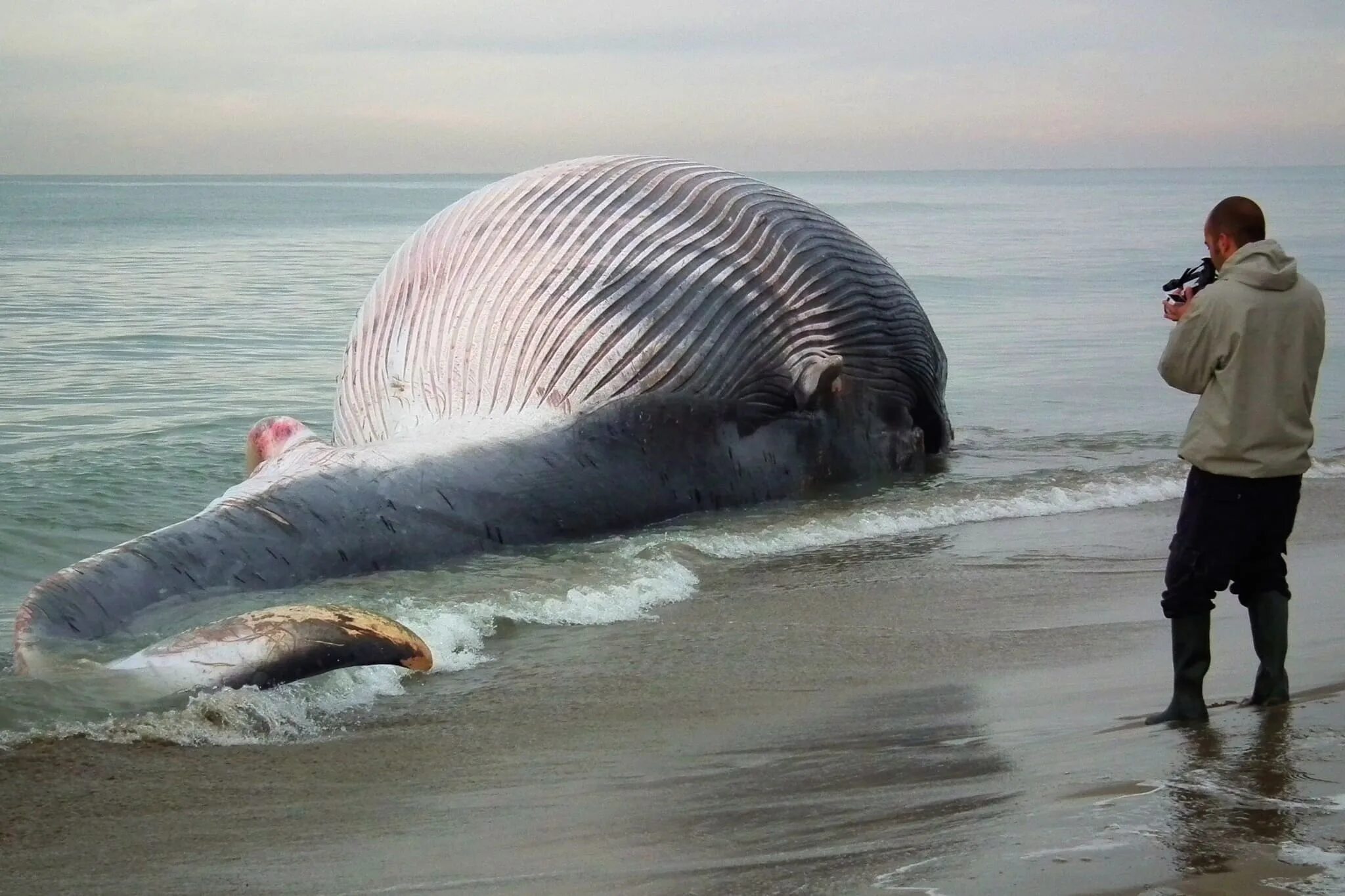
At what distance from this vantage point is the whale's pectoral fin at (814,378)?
356 inches

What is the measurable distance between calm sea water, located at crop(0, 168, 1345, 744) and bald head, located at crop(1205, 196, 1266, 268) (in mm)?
3022

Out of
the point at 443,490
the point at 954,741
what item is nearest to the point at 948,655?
the point at 954,741

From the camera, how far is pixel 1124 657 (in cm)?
627

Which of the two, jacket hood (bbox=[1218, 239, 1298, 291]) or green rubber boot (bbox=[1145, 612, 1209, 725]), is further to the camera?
jacket hood (bbox=[1218, 239, 1298, 291])

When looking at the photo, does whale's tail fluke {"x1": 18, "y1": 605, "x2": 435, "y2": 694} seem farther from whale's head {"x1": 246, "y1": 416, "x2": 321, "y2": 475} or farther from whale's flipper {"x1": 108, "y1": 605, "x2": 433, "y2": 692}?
whale's head {"x1": 246, "y1": 416, "x2": 321, "y2": 475}

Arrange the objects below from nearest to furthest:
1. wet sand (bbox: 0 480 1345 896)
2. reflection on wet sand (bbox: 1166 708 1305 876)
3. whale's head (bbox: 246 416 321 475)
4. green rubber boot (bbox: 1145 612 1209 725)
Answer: reflection on wet sand (bbox: 1166 708 1305 876) → wet sand (bbox: 0 480 1345 896) → green rubber boot (bbox: 1145 612 1209 725) → whale's head (bbox: 246 416 321 475)

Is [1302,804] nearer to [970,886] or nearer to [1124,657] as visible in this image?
[970,886]

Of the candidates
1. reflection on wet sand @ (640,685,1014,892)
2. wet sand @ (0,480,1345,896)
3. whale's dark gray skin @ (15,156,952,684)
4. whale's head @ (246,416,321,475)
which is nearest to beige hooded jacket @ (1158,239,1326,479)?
wet sand @ (0,480,1345,896)

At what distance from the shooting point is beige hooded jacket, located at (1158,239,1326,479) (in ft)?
17.0

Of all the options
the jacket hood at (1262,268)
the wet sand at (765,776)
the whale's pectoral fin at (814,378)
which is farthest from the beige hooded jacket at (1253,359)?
the whale's pectoral fin at (814,378)

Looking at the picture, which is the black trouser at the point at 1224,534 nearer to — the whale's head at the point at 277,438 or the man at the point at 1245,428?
the man at the point at 1245,428

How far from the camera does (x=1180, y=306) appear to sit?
543cm

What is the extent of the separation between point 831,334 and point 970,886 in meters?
6.31

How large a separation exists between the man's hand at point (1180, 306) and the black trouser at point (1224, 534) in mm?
513
